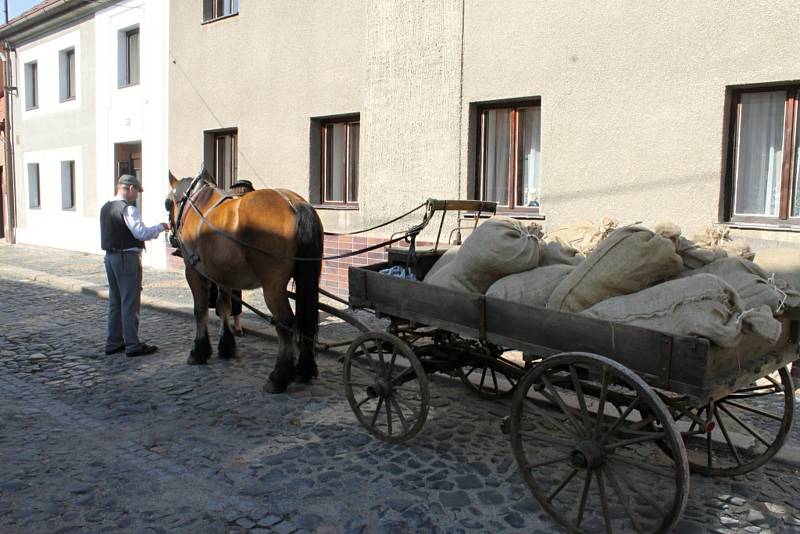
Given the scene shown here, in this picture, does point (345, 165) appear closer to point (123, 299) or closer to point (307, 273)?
point (123, 299)

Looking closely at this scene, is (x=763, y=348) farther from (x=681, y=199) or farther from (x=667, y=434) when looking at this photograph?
(x=681, y=199)

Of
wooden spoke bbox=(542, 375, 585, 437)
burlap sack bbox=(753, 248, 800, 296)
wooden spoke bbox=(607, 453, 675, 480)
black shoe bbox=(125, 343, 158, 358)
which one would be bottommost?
black shoe bbox=(125, 343, 158, 358)

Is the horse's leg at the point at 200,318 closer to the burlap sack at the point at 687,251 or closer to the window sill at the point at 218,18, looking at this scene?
the burlap sack at the point at 687,251

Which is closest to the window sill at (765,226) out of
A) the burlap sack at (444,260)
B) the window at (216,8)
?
the burlap sack at (444,260)

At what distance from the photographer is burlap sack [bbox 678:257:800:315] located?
10.5ft

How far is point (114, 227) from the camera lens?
652 cm

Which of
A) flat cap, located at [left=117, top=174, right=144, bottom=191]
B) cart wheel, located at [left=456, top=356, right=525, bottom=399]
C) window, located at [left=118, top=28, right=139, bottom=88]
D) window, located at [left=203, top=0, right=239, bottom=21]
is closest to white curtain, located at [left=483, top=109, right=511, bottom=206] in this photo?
cart wheel, located at [left=456, top=356, right=525, bottom=399]

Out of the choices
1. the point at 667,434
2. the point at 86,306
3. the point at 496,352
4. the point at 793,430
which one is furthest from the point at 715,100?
the point at 86,306

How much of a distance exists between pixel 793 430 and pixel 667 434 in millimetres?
2442

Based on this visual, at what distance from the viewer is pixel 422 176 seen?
8.68m

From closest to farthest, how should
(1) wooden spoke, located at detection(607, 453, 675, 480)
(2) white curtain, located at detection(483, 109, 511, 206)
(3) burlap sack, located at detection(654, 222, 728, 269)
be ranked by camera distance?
1. (1) wooden spoke, located at detection(607, 453, 675, 480)
2. (3) burlap sack, located at detection(654, 222, 728, 269)
3. (2) white curtain, located at detection(483, 109, 511, 206)

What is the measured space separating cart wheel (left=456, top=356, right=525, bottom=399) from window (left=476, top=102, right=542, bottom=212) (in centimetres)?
293

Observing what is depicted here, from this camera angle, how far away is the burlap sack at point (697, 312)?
9.21 feet

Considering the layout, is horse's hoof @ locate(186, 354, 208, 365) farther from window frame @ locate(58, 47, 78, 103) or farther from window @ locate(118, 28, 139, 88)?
window frame @ locate(58, 47, 78, 103)
